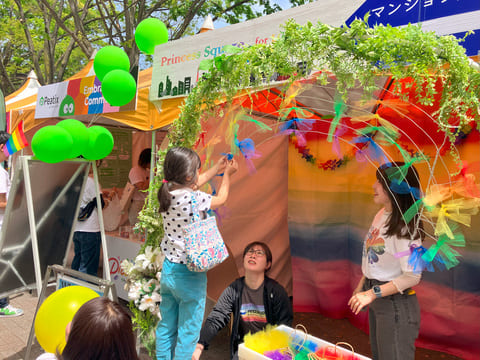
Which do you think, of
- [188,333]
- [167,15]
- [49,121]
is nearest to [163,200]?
[188,333]

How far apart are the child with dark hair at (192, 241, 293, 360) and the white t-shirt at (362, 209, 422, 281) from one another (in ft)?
2.60

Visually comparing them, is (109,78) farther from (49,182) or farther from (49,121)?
(49,121)

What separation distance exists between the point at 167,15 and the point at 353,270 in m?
7.57

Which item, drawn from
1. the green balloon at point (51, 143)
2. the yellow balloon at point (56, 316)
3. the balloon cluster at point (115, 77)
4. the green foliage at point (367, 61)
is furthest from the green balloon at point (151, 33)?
the yellow balloon at point (56, 316)

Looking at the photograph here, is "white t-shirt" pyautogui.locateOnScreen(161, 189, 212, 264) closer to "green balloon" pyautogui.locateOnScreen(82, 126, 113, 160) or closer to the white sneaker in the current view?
"green balloon" pyautogui.locateOnScreen(82, 126, 113, 160)

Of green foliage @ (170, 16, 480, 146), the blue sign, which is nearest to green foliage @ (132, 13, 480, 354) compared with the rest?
green foliage @ (170, 16, 480, 146)

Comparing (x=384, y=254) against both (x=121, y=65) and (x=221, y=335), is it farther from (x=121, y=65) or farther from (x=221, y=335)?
(x=121, y=65)

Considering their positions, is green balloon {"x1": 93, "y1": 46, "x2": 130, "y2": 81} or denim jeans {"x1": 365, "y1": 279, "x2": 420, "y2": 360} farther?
green balloon {"x1": 93, "y1": 46, "x2": 130, "y2": 81}

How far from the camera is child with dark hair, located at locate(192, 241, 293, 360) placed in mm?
2846

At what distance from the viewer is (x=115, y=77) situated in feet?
10.4

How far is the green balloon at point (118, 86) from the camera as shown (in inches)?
125

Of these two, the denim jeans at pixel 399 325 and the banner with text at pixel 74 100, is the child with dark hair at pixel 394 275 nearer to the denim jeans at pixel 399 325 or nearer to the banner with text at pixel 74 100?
the denim jeans at pixel 399 325

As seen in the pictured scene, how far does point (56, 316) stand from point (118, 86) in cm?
177

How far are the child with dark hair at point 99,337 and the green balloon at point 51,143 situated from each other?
220 cm
